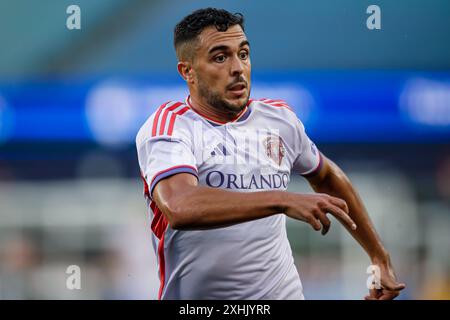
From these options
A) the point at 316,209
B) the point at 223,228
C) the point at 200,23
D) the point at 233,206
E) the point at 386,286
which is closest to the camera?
the point at 316,209

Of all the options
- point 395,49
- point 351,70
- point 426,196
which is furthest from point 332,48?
point 426,196

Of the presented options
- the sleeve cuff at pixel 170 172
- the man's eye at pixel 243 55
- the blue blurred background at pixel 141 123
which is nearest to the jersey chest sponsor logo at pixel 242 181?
the sleeve cuff at pixel 170 172

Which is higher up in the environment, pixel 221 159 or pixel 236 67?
pixel 236 67

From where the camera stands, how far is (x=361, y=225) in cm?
371

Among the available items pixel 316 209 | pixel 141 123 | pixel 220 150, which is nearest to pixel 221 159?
pixel 220 150

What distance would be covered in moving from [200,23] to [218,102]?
38 centimetres

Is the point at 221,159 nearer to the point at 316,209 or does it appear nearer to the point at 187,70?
the point at 187,70

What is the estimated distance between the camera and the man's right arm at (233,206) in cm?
264

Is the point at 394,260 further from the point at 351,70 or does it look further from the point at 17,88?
the point at 17,88

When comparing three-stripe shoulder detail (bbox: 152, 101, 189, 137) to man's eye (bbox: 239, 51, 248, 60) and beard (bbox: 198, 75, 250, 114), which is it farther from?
man's eye (bbox: 239, 51, 248, 60)

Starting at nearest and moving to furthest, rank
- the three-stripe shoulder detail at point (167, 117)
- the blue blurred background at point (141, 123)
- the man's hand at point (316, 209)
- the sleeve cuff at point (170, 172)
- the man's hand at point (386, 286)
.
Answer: the man's hand at point (316, 209)
the sleeve cuff at point (170, 172)
the three-stripe shoulder detail at point (167, 117)
the man's hand at point (386, 286)
the blue blurred background at point (141, 123)

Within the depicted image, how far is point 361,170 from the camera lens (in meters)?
6.84

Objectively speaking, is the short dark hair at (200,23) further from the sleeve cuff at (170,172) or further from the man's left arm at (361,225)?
the man's left arm at (361,225)

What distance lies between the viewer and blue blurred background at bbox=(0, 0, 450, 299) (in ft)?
19.4
